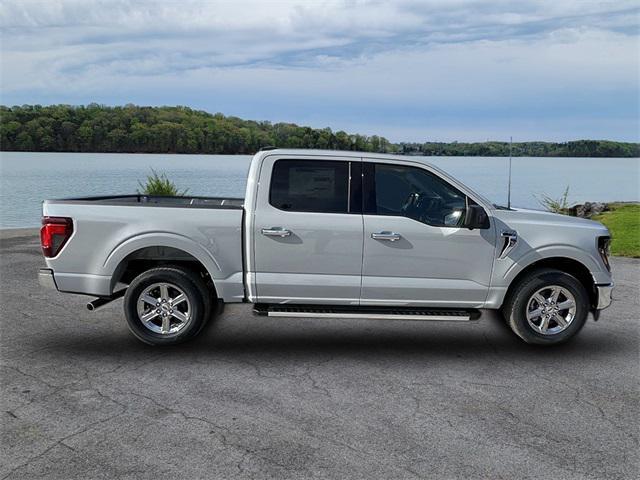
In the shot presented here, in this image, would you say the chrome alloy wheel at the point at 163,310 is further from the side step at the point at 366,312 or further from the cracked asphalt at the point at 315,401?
the side step at the point at 366,312

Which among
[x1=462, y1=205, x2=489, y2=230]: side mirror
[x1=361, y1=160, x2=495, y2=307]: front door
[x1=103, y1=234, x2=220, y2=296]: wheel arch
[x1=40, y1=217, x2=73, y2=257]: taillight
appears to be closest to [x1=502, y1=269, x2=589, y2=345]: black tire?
[x1=361, y1=160, x2=495, y2=307]: front door

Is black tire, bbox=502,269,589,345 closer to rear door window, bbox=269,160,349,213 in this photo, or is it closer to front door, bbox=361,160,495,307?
front door, bbox=361,160,495,307

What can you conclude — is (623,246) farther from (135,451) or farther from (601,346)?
(135,451)

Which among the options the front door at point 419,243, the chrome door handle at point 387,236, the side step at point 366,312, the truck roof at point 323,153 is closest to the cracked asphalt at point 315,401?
the side step at point 366,312

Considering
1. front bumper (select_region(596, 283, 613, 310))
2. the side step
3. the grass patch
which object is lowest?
the grass patch

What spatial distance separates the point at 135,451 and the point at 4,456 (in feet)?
2.65

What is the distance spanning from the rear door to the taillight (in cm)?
186

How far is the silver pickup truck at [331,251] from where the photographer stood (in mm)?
6145

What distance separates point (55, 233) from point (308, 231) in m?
2.51

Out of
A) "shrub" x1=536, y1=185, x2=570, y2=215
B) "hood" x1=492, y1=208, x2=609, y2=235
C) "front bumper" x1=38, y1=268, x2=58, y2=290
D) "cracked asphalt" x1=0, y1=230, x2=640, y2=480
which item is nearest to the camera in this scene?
"cracked asphalt" x1=0, y1=230, x2=640, y2=480

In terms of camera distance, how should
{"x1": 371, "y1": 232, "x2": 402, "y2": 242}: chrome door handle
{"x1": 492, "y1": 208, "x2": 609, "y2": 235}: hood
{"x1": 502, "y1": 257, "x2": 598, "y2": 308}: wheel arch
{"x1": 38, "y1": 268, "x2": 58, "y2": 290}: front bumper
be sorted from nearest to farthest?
{"x1": 371, "y1": 232, "x2": 402, "y2": 242}: chrome door handle < {"x1": 38, "y1": 268, "x2": 58, "y2": 290}: front bumper < {"x1": 492, "y1": 208, "x2": 609, "y2": 235}: hood < {"x1": 502, "y1": 257, "x2": 598, "y2": 308}: wheel arch

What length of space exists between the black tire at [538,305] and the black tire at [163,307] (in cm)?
317

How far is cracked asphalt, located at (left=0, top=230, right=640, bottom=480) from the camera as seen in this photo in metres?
3.83

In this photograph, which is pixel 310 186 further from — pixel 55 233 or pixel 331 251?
pixel 55 233
